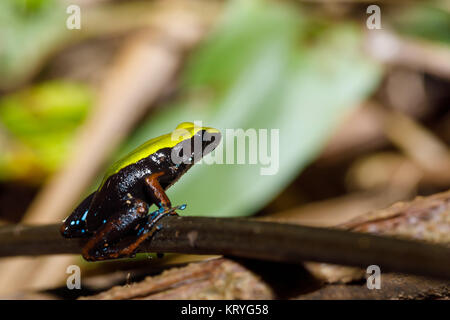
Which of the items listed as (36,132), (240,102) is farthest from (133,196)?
(36,132)

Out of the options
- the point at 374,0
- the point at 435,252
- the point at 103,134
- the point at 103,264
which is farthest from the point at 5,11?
the point at 435,252

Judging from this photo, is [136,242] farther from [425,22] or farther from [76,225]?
[425,22]

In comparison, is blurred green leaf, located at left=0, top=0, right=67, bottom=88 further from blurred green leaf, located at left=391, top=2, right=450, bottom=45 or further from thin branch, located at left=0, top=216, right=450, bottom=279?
thin branch, located at left=0, top=216, right=450, bottom=279

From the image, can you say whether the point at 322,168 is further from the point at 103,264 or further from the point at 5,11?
the point at 5,11

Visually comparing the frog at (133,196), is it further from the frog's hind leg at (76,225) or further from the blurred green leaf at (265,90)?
the blurred green leaf at (265,90)

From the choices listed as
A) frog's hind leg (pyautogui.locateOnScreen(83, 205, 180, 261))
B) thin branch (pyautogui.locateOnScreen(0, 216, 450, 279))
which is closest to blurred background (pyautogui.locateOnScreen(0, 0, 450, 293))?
frog's hind leg (pyautogui.locateOnScreen(83, 205, 180, 261))

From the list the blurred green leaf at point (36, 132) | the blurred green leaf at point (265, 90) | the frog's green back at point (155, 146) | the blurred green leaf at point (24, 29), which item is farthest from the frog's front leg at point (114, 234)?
the blurred green leaf at point (24, 29)

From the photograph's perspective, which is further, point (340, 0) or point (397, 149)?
point (397, 149)
